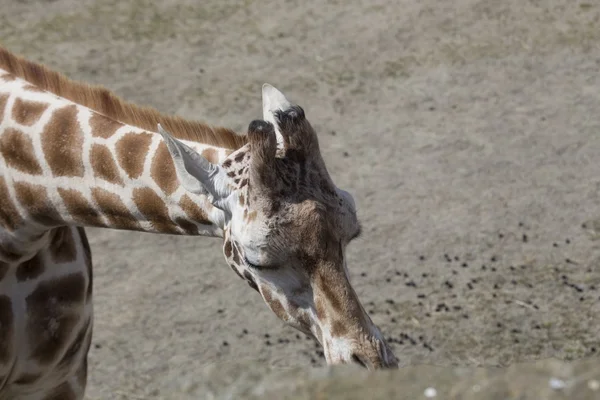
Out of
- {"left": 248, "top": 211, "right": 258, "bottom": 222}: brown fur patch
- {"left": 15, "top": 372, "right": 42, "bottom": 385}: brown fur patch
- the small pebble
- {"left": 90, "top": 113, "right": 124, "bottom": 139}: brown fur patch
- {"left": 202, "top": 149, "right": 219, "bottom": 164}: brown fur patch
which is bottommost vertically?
{"left": 15, "top": 372, "right": 42, "bottom": 385}: brown fur patch

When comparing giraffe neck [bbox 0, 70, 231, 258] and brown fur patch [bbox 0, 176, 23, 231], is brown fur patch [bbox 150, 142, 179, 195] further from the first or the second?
brown fur patch [bbox 0, 176, 23, 231]

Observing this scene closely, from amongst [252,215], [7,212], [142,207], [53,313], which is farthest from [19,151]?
[252,215]

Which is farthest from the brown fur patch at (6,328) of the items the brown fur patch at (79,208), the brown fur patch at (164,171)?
the brown fur patch at (164,171)

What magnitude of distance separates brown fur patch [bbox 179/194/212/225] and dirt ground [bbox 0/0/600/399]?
2610 mm

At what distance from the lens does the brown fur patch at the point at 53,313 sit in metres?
5.26

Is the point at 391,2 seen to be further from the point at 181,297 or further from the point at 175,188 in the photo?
the point at 175,188

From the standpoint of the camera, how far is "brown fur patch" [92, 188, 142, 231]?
469 cm

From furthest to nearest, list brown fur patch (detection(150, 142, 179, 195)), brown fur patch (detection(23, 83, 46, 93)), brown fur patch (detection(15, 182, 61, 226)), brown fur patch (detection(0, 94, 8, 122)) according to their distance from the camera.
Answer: brown fur patch (detection(23, 83, 46, 93)) → brown fur patch (detection(0, 94, 8, 122)) → brown fur patch (detection(15, 182, 61, 226)) → brown fur patch (detection(150, 142, 179, 195))

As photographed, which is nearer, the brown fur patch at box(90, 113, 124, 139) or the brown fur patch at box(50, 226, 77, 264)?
the brown fur patch at box(90, 113, 124, 139)

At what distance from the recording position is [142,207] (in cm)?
466

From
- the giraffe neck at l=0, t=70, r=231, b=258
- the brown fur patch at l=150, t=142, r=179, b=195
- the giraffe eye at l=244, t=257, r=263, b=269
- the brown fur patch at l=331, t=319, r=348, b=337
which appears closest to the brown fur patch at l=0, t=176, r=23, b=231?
the giraffe neck at l=0, t=70, r=231, b=258

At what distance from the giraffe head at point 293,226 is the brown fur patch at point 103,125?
1.76 ft

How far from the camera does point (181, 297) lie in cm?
793

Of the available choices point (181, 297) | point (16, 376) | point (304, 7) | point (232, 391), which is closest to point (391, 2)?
point (304, 7)
